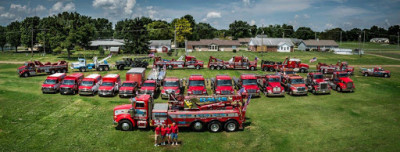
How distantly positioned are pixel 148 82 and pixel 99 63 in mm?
17863

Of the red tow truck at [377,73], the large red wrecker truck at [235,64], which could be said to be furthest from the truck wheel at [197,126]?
the red tow truck at [377,73]

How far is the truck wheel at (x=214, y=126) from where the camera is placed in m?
16.6

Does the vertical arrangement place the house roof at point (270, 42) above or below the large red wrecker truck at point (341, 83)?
above

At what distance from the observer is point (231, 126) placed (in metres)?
16.8

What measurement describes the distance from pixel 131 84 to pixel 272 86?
14.1m

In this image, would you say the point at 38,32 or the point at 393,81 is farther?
the point at 38,32

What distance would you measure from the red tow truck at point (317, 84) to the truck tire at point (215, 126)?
1527cm

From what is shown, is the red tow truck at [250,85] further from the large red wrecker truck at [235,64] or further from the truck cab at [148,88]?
the large red wrecker truck at [235,64]

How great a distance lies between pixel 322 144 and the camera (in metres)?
15.1

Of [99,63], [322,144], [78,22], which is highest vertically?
[78,22]

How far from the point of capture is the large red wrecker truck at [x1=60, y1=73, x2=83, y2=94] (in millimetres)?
26109

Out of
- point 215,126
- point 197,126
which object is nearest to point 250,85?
point 215,126

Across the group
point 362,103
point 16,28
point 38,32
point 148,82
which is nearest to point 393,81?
point 362,103

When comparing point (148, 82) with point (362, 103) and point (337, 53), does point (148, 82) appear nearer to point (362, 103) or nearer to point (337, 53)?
point (362, 103)
